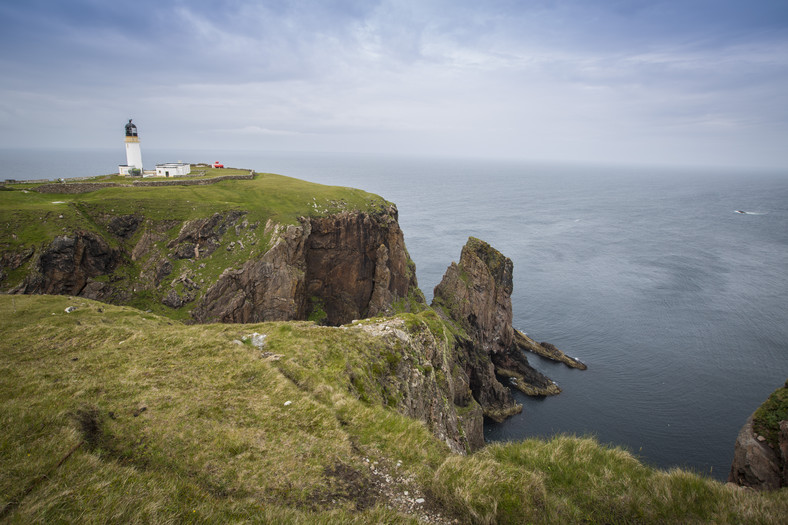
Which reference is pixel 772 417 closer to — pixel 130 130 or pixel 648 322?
pixel 648 322

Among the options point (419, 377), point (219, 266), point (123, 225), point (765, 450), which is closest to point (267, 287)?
point (219, 266)

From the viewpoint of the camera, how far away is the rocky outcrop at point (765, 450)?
13.9 m

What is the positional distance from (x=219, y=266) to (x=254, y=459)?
33704 mm

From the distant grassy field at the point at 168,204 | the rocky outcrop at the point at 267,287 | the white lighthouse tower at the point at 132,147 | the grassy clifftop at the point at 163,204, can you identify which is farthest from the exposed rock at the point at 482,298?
the white lighthouse tower at the point at 132,147

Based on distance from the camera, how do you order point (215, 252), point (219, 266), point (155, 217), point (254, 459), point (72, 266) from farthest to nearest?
point (155, 217)
point (215, 252)
point (219, 266)
point (72, 266)
point (254, 459)

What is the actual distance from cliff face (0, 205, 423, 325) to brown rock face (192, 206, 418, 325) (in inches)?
4.5

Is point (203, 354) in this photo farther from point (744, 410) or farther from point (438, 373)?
point (744, 410)

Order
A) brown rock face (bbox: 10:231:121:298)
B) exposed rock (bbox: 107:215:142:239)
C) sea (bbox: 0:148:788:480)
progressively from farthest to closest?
sea (bbox: 0:148:788:480)
exposed rock (bbox: 107:215:142:239)
brown rock face (bbox: 10:231:121:298)

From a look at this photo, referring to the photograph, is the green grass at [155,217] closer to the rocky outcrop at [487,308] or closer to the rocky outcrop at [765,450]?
the rocky outcrop at [487,308]

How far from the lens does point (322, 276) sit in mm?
50875

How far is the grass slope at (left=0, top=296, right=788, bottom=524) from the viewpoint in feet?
27.1

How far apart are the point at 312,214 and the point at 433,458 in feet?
136

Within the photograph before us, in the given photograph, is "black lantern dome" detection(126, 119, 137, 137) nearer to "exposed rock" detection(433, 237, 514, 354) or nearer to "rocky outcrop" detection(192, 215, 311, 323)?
"rocky outcrop" detection(192, 215, 311, 323)

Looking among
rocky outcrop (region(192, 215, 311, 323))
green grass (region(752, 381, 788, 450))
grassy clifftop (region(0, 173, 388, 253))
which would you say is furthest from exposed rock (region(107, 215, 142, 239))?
green grass (region(752, 381, 788, 450))
